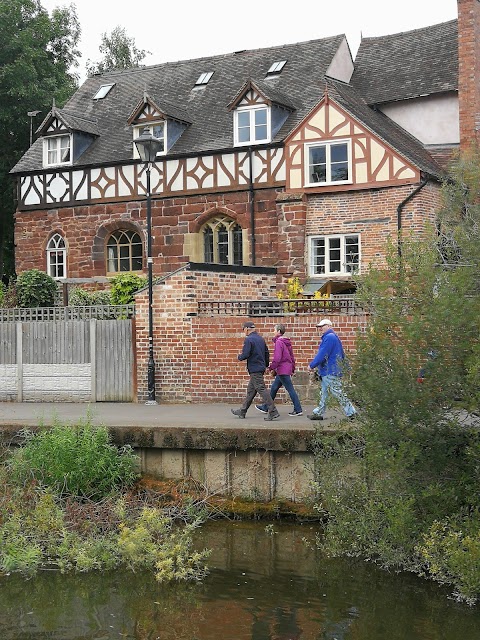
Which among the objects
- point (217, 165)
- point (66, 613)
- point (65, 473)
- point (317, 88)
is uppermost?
point (317, 88)

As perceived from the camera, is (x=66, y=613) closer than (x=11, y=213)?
Yes

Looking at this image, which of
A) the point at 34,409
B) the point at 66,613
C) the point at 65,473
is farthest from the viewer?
the point at 34,409

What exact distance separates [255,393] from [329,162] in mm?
13146

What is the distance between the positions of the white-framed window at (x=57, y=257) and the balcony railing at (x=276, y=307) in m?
14.3

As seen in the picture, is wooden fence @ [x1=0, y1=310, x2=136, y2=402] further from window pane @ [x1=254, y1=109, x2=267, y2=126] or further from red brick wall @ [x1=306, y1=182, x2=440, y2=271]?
window pane @ [x1=254, y1=109, x2=267, y2=126]

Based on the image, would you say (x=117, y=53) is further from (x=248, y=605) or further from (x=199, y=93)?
(x=248, y=605)

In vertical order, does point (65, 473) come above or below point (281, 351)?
below

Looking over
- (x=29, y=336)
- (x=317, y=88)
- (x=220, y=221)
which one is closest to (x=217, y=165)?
(x=220, y=221)

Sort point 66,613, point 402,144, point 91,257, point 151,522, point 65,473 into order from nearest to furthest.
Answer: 1. point 66,613
2. point 151,522
3. point 65,473
4. point 402,144
5. point 91,257

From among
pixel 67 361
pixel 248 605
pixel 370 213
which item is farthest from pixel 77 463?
pixel 370 213

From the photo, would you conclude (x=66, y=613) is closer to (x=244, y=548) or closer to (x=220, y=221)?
(x=244, y=548)

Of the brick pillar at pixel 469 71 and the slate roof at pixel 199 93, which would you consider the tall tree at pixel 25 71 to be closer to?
the slate roof at pixel 199 93

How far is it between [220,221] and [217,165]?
1.65m

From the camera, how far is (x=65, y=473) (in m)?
13.1
